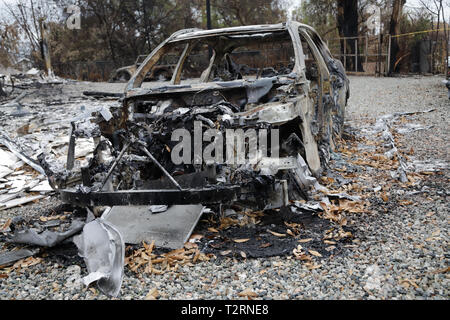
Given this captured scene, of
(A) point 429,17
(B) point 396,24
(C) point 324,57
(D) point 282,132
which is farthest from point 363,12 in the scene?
(D) point 282,132

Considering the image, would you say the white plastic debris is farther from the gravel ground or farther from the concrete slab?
the concrete slab

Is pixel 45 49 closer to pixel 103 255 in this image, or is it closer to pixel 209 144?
pixel 209 144

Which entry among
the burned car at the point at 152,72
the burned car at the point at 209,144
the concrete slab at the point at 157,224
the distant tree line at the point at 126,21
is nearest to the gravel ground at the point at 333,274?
the concrete slab at the point at 157,224

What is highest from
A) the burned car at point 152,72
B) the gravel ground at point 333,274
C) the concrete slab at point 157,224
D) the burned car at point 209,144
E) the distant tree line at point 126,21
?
the distant tree line at point 126,21

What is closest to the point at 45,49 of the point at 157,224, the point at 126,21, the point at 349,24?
the point at 126,21

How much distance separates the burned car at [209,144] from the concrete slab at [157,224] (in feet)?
0.96

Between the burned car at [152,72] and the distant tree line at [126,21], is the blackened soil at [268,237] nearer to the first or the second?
the burned car at [152,72]

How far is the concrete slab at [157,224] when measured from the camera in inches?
134

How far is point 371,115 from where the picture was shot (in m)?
8.60

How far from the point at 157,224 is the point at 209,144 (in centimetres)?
94

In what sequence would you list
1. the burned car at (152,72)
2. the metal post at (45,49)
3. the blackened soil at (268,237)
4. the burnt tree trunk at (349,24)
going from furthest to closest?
the burnt tree trunk at (349,24), the burned car at (152,72), the metal post at (45,49), the blackened soil at (268,237)

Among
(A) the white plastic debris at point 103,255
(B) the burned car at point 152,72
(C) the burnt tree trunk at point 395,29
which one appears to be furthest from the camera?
(B) the burned car at point 152,72

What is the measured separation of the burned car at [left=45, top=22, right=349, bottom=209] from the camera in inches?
124
